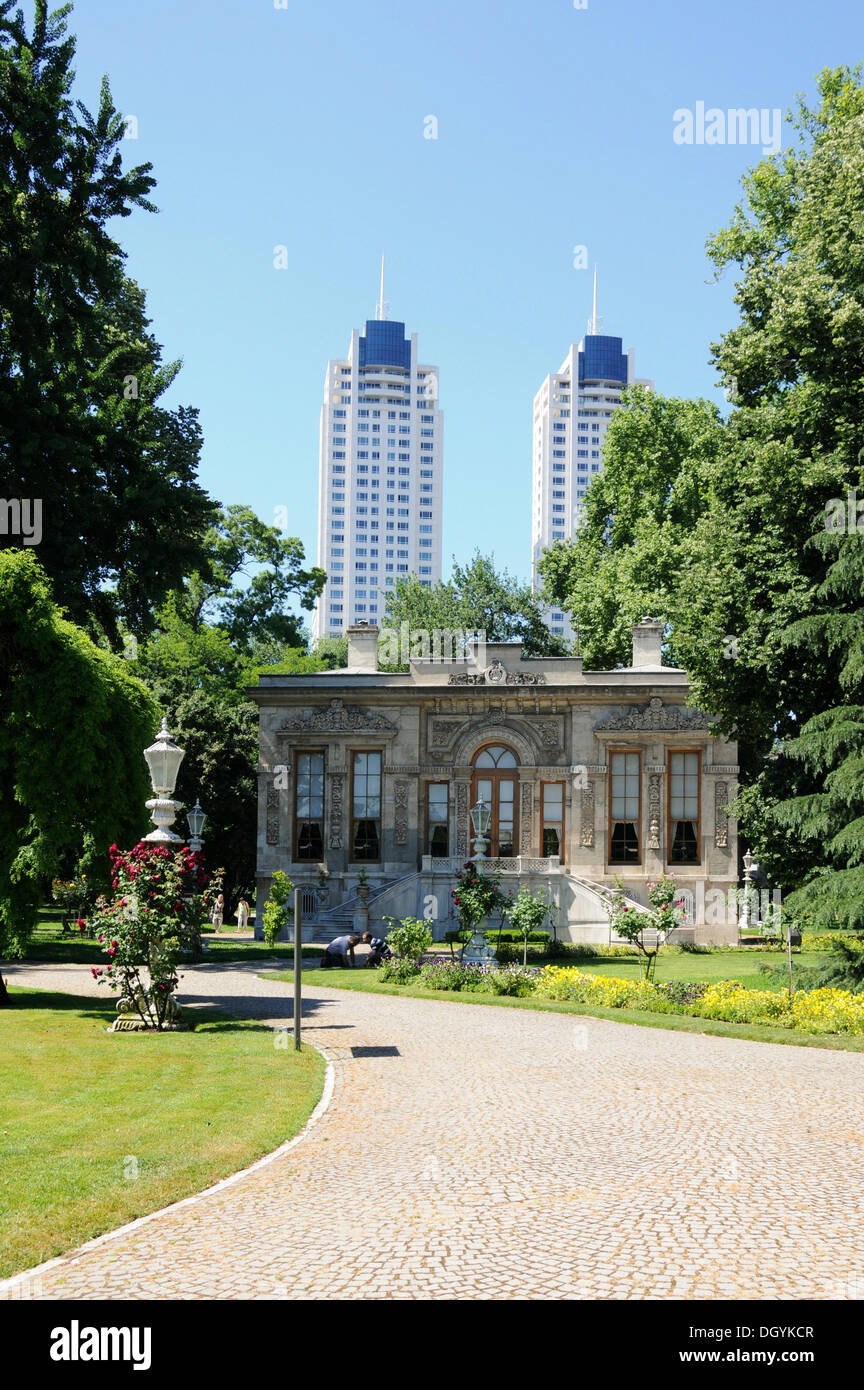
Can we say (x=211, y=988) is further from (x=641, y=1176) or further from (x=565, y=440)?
(x=565, y=440)

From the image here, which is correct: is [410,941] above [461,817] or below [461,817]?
below

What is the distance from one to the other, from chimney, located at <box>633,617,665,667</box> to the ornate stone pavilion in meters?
0.07

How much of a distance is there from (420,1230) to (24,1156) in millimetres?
3280

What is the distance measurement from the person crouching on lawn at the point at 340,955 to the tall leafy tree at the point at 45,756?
9065 mm

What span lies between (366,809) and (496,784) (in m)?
4.30

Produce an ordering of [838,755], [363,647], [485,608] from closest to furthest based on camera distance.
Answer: [838,755] < [363,647] < [485,608]

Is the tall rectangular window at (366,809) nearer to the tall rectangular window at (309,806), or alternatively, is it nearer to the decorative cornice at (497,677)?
the tall rectangular window at (309,806)

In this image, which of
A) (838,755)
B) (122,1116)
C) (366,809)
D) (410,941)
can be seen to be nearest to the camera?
(122,1116)

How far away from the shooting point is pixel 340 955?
26.8 m

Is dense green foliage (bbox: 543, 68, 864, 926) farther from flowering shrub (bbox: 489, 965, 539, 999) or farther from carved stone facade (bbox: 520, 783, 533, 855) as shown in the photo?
carved stone facade (bbox: 520, 783, 533, 855)

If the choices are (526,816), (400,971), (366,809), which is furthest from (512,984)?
(366,809)

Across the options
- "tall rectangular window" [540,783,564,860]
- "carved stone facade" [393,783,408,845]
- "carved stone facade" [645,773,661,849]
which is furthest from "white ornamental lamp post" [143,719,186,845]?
"carved stone facade" [645,773,661,849]

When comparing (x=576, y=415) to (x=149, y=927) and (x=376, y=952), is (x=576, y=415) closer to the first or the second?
(x=376, y=952)

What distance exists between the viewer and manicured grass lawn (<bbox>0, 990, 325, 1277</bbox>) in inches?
277
